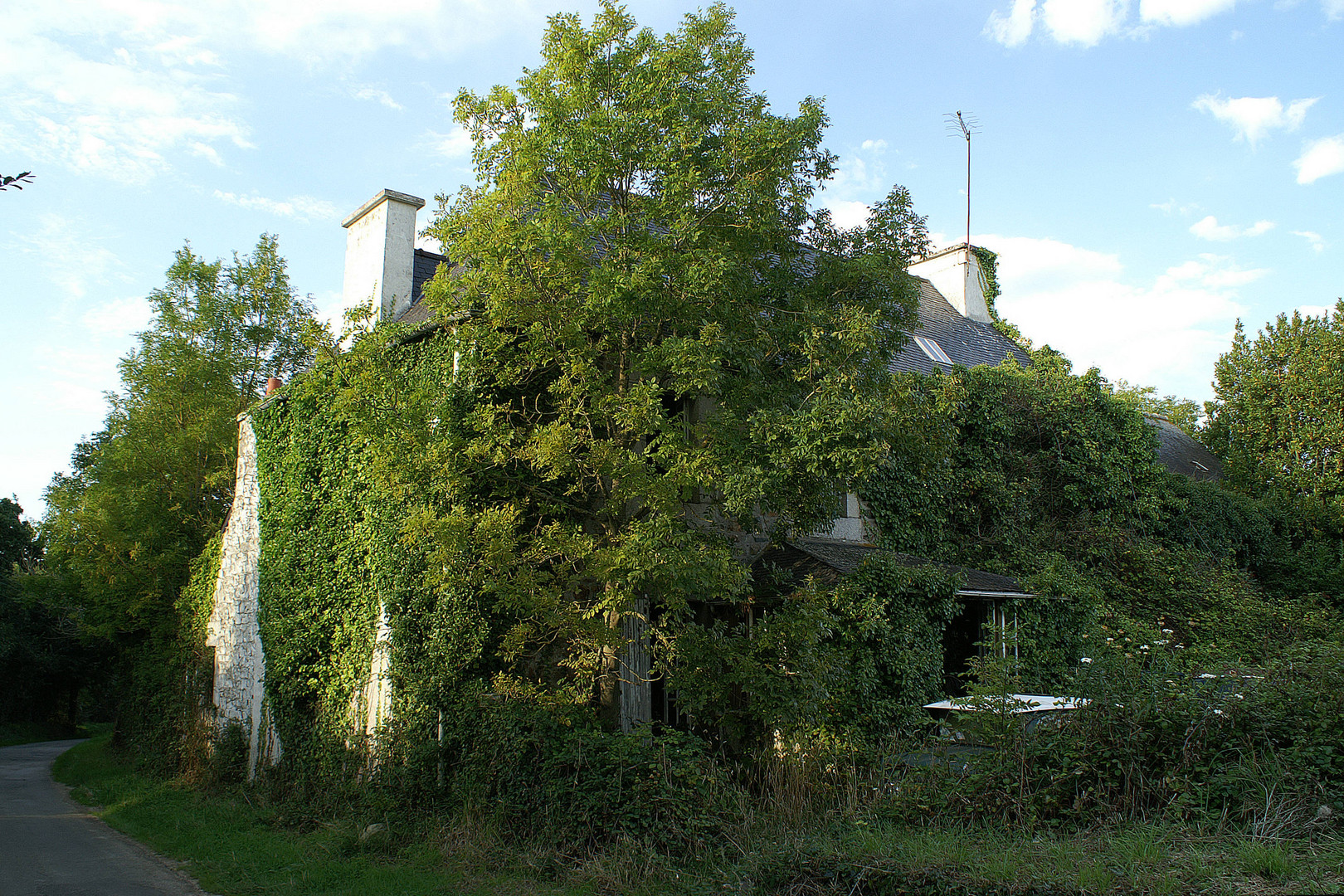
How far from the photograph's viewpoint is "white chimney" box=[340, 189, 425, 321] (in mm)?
15117

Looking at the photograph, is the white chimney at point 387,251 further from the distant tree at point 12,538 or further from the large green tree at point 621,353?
the distant tree at point 12,538

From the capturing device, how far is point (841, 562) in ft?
41.0

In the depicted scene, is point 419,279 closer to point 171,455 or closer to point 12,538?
point 171,455

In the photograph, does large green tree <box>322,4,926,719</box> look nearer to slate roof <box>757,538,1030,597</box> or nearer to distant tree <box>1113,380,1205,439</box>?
slate roof <box>757,538,1030,597</box>

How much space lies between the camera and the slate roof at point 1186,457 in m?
24.4

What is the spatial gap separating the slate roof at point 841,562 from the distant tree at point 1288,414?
44.2 ft

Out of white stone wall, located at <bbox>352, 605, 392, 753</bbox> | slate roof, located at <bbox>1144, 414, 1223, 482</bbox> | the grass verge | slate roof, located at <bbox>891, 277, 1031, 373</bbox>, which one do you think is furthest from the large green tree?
slate roof, located at <bbox>1144, 414, 1223, 482</bbox>

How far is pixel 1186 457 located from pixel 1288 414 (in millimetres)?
2852

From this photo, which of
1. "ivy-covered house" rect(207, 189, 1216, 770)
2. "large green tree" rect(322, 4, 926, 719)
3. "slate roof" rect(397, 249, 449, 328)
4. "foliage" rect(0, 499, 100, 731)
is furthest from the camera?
"foliage" rect(0, 499, 100, 731)

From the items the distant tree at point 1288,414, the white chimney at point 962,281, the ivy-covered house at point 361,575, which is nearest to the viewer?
the ivy-covered house at point 361,575

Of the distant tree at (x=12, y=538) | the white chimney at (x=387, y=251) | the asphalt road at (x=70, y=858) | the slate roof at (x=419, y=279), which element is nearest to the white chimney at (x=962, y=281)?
the slate roof at (x=419, y=279)

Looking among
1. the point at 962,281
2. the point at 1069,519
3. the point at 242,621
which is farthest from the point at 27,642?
the point at 1069,519

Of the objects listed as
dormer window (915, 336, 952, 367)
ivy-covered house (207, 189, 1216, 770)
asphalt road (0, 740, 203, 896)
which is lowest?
asphalt road (0, 740, 203, 896)

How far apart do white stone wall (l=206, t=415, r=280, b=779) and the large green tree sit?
6.38 metres
